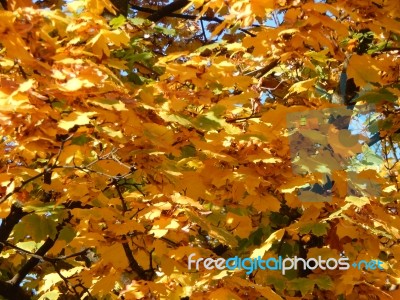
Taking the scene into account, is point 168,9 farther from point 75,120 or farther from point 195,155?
point 75,120

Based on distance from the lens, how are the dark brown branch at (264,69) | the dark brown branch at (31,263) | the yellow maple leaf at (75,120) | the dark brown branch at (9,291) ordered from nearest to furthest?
1. the yellow maple leaf at (75,120)
2. the dark brown branch at (31,263)
3. the dark brown branch at (9,291)
4. the dark brown branch at (264,69)

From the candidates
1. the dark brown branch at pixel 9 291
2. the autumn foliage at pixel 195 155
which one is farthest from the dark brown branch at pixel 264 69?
the dark brown branch at pixel 9 291

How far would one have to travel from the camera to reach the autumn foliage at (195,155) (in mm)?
2643

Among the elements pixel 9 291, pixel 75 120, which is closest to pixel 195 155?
pixel 75 120

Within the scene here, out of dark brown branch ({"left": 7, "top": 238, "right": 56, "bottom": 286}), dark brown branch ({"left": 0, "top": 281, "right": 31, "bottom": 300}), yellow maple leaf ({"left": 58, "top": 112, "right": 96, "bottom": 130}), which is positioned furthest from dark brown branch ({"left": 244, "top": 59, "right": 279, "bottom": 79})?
dark brown branch ({"left": 0, "top": 281, "right": 31, "bottom": 300})

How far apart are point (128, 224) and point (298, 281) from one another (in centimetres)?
118

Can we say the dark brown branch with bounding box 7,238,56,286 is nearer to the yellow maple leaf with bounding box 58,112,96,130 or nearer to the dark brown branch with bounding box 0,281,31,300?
the dark brown branch with bounding box 0,281,31,300

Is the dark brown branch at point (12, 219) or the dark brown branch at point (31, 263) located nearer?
the dark brown branch at point (12, 219)

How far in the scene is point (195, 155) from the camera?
148 inches

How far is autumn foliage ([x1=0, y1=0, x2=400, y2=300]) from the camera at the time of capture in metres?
2.64

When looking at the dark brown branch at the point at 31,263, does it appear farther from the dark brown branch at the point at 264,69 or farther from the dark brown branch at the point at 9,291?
the dark brown branch at the point at 264,69

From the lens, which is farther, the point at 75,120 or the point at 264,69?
the point at 264,69

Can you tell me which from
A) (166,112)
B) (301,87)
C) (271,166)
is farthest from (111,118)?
(301,87)

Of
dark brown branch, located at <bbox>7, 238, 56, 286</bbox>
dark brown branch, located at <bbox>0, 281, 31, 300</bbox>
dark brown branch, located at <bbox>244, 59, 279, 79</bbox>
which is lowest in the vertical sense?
dark brown branch, located at <bbox>0, 281, 31, 300</bbox>
